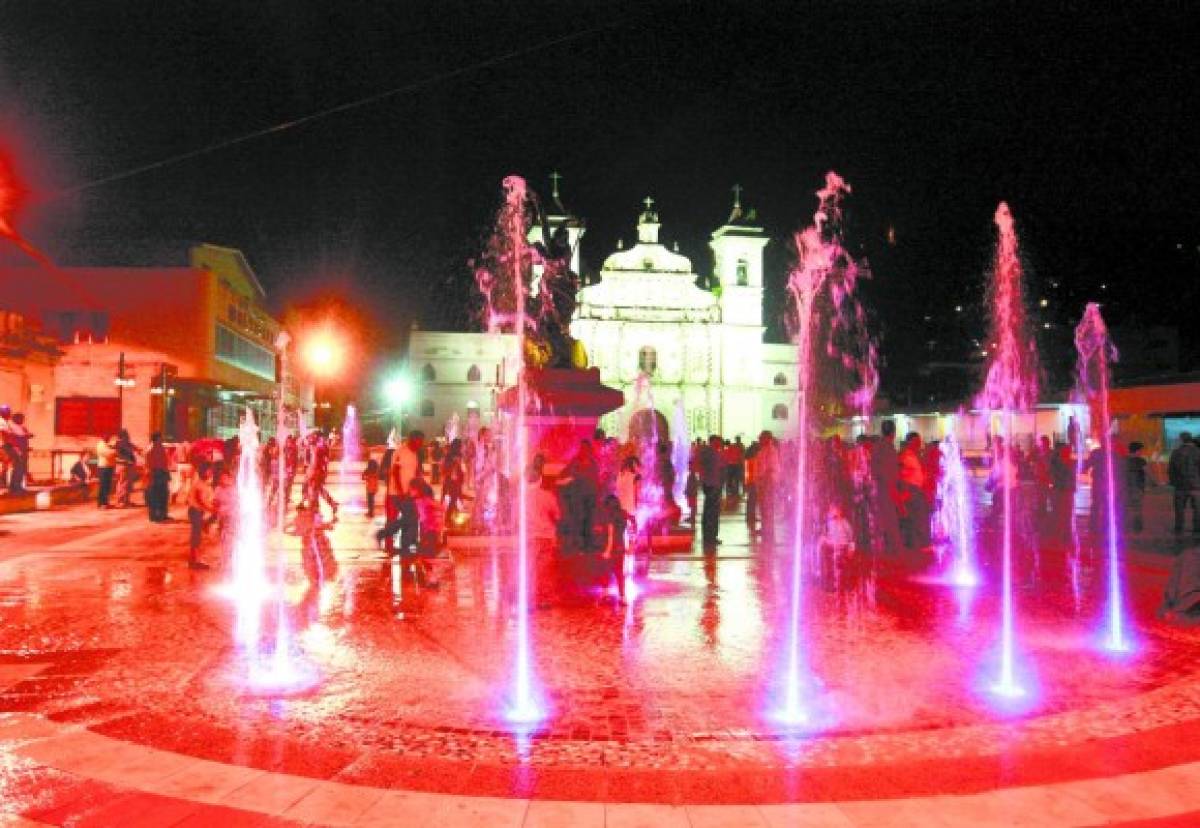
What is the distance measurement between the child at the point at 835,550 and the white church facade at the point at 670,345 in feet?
230

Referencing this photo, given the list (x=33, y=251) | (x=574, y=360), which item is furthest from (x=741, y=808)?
(x=33, y=251)

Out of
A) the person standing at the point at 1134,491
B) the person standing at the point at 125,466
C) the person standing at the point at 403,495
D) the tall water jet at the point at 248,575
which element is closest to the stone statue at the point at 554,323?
the person standing at the point at 403,495

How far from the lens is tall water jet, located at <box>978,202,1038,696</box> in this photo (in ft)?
26.1

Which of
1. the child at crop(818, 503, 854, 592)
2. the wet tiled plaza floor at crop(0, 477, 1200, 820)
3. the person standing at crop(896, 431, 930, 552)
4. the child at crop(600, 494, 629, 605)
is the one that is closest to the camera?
the wet tiled plaza floor at crop(0, 477, 1200, 820)

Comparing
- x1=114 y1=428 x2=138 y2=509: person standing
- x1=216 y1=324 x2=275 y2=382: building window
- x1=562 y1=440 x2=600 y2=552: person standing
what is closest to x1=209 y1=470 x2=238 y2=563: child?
x1=562 y1=440 x2=600 y2=552: person standing

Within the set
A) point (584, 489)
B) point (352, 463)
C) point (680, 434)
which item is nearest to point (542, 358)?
point (584, 489)

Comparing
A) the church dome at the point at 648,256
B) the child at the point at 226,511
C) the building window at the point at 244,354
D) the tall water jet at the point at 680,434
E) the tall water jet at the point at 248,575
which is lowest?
the tall water jet at the point at 248,575

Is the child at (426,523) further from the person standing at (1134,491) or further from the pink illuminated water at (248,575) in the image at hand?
the person standing at (1134,491)

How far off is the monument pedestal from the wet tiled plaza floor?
5160mm

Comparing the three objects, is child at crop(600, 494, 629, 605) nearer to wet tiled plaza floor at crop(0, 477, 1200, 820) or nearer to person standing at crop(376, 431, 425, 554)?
wet tiled plaza floor at crop(0, 477, 1200, 820)

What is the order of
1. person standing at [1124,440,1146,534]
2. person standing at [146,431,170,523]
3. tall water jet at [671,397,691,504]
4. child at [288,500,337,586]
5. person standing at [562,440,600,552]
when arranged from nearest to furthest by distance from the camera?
child at [288,500,337,586]
person standing at [562,440,600,552]
person standing at [1124,440,1146,534]
person standing at [146,431,170,523]
tall water jet at [671,397,691,504]

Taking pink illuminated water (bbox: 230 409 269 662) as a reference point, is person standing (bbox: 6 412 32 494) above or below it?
above

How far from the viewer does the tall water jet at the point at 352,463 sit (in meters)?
24.1

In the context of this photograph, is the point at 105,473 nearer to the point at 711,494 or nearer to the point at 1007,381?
the point at 711,494
